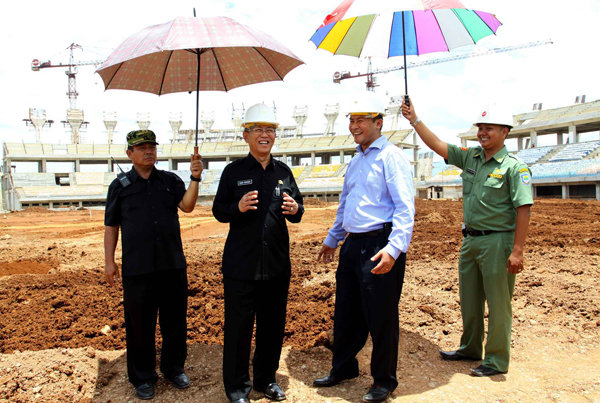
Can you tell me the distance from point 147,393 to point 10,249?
11767 millimetres


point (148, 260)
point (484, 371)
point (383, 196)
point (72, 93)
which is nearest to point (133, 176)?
point (148, 260)

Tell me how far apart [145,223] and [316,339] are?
2.07 metres

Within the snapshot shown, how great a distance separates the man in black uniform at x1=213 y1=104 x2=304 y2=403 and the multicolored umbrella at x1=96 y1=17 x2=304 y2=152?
812mm

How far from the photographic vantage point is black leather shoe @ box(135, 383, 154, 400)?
327 centimetres

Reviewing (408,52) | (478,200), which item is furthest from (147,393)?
(408,52)

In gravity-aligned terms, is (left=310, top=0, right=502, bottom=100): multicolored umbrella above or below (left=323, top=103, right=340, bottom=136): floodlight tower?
below

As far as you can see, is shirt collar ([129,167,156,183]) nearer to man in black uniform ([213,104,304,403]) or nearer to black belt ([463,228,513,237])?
man in black uniform ([213,104,304,403])

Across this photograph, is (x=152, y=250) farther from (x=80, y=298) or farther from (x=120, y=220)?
(x=80, y=298)

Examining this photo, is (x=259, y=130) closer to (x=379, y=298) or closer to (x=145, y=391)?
(x=379, y=298)

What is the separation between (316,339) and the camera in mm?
4316

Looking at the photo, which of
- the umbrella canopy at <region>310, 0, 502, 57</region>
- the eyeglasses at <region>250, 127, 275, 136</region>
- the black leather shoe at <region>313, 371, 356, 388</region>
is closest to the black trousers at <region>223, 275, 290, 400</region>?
the black leather shoe at <region>313, 371, 356, 388</region>

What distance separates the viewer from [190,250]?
1169cm

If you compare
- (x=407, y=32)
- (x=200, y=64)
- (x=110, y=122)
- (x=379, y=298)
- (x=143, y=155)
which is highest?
(x=110, y=122)

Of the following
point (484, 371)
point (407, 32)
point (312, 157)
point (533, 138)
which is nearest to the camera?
point (484, 371)
